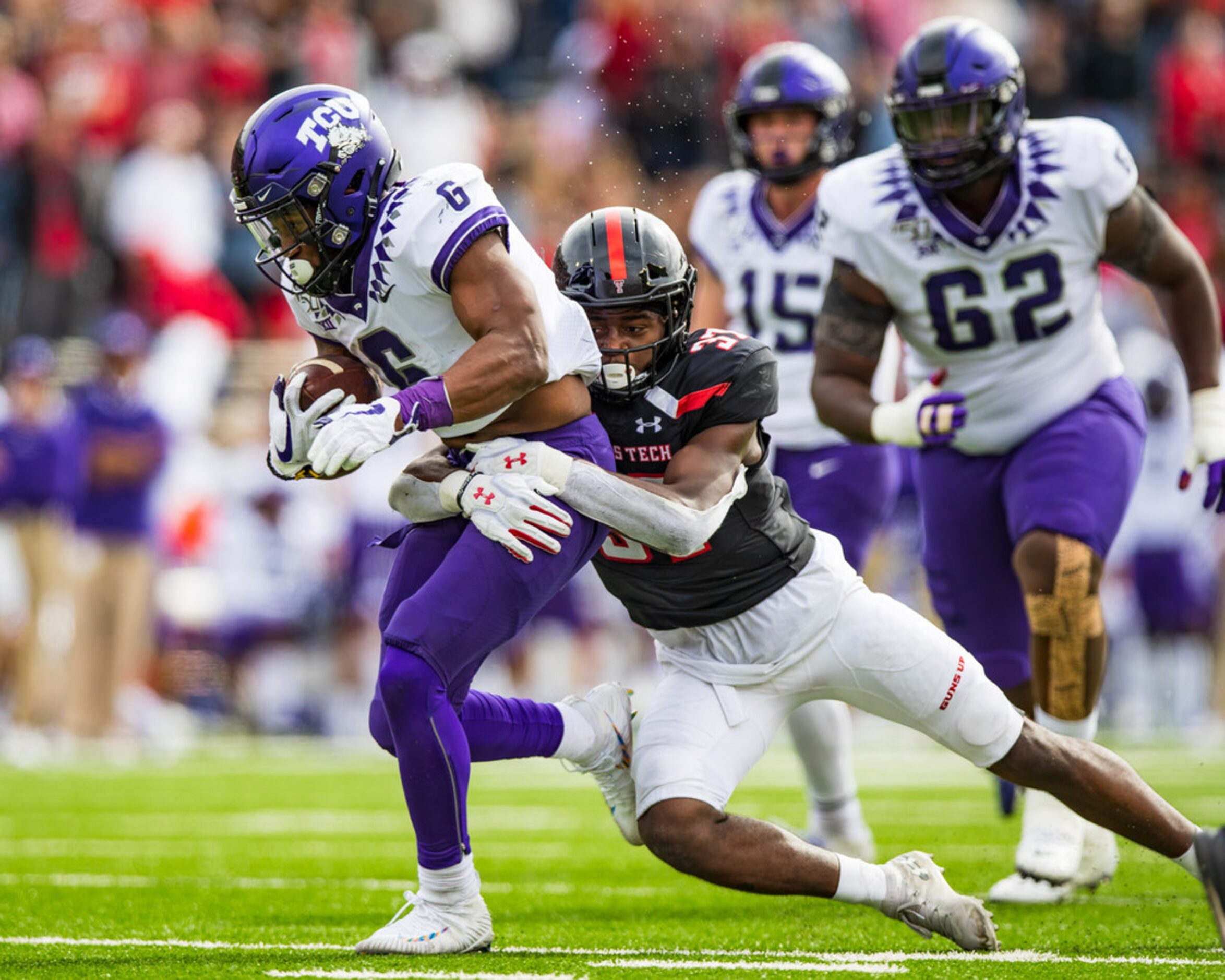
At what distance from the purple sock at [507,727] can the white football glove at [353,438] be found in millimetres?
745

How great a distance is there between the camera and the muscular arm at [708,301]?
607cm

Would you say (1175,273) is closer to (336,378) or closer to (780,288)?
(780,288)

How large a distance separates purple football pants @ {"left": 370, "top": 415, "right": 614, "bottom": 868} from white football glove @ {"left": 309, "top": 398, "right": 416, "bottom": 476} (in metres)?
0.32

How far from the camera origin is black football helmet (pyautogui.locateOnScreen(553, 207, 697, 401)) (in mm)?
3830

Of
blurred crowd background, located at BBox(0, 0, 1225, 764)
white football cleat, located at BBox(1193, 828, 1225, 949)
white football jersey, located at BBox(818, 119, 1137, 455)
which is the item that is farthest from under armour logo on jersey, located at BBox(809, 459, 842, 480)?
blurred crowd background, located at BBox(0, 0, 1225, 764)

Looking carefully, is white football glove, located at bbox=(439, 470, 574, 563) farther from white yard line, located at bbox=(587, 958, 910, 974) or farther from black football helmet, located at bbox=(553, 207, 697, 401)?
white yard line, located at bbox=(587, 958, 910, 974)

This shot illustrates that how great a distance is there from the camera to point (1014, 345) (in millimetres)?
4855

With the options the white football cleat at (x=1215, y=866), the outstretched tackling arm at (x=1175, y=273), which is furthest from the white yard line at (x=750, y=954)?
the outstretched tackling arm at (x=1175, y=273)

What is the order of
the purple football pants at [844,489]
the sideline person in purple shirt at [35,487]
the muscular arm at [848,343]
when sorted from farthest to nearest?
the sideline person in purple shirt at [35,487] < the purple football pants at [844,489] < the muscular arm at [848,343]

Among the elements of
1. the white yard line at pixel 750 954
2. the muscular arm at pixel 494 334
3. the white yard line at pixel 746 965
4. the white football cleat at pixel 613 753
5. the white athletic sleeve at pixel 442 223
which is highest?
the white athletic sleeve at pixel 442 223

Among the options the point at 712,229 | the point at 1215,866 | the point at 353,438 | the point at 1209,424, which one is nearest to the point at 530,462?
the point at 353,438

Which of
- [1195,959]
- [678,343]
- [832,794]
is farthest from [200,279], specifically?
[1195,959]

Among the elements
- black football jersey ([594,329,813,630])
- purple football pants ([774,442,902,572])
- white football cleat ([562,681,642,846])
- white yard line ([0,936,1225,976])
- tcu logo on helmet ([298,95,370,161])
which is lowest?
white yard line ([0,936,1225,976])

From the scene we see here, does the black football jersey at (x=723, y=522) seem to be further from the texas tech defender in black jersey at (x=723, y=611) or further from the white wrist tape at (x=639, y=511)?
the white wrist tape at (x=639, y=511)
